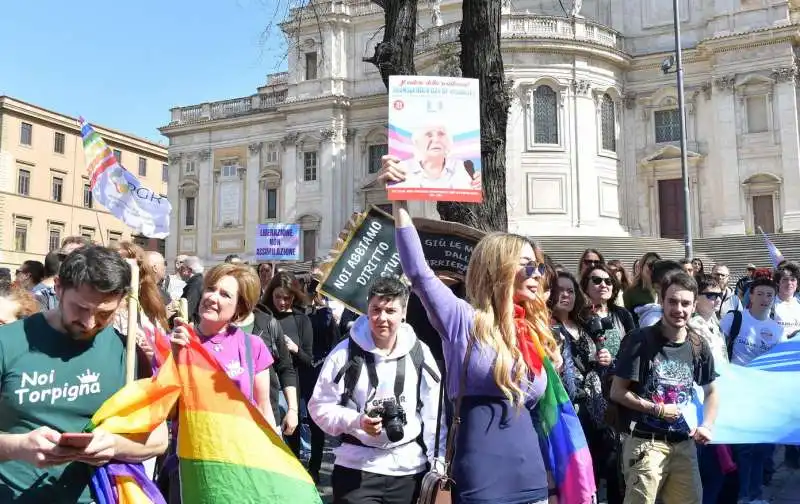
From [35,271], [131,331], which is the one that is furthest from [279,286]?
[131,331]

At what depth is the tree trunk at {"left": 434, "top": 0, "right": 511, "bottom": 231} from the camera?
7551mm

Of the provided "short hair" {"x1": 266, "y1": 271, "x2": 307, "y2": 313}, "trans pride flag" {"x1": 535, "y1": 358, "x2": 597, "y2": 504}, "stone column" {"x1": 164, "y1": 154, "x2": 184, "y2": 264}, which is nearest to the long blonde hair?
"trans pride flag" {"x1": 535, "y1": 358, "x2": 597, "y2": 504}

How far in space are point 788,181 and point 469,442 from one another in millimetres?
31409

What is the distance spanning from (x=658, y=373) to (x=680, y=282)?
56 centimetres

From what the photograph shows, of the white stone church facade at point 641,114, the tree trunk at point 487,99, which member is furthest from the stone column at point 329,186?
the tree trunk at point 487,99

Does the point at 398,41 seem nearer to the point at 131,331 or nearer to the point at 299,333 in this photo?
the point at 299,333

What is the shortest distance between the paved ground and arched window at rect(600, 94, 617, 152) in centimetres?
2560

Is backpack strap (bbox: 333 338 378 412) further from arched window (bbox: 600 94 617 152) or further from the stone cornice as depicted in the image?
the stone cornice

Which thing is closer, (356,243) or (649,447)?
(649,447)

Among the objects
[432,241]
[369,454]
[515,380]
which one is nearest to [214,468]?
[369,454]

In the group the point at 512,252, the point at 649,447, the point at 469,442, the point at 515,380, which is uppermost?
the point at 512,252

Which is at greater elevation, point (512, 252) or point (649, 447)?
point (512, 252)

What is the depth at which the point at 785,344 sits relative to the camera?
259 inches

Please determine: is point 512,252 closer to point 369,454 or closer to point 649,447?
point 369,454
